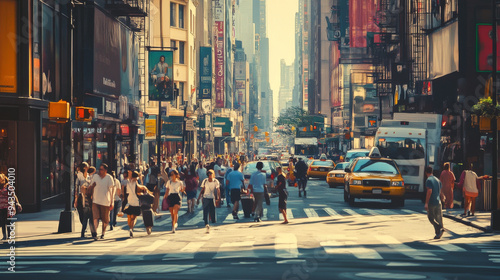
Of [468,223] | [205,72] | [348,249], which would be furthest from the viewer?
[205,72]

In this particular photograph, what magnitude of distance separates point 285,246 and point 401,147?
20139 millimetres

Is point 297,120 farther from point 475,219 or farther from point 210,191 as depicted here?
point 210,191

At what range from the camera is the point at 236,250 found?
16406 mm

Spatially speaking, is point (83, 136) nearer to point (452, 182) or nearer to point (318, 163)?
point (452, 182)

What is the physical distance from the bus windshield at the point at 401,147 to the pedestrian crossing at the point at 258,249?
54.4 feet

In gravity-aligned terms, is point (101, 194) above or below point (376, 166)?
below

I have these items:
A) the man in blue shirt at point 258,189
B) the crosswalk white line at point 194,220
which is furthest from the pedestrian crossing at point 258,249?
the man in blue shirt at point 258,189

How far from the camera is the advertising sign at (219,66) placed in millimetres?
119562

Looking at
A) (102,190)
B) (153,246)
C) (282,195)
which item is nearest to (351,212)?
(282,195)

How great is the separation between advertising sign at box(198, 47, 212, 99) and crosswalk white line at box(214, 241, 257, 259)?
72.9 metres

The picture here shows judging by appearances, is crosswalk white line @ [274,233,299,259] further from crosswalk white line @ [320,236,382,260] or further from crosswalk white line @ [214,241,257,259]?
crosswalk white line @ [320,236,382,260]

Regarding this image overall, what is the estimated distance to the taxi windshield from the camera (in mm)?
31264

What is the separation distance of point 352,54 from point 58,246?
99.0 meters

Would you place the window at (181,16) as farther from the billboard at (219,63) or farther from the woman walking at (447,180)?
the woman walking at (447,180)
